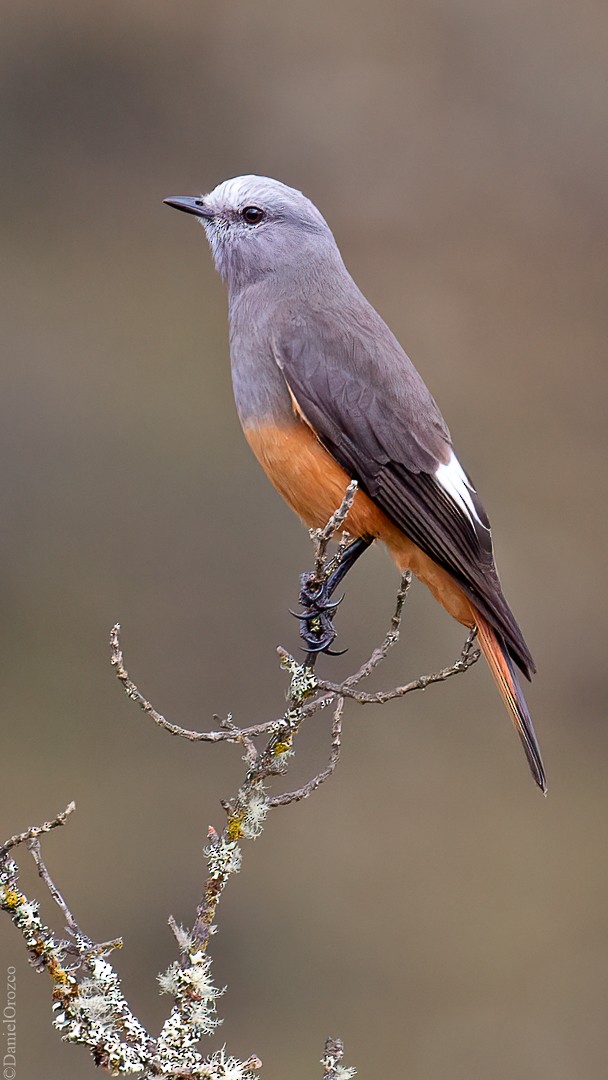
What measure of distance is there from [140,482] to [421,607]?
2.45m

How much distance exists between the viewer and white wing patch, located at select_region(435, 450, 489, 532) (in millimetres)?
4711

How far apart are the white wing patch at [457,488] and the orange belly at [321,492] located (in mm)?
210

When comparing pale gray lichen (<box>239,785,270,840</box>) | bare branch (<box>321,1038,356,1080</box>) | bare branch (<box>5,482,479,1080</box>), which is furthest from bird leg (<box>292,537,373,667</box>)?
bare branch (<box>321,1038,356,1080</box>)

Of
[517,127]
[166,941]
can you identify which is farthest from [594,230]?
[166,941]

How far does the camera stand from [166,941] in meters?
9.54

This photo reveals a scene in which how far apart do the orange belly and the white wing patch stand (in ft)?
0.69

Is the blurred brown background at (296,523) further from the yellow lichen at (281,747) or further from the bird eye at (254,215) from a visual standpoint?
the yellow lichen at (281,747)

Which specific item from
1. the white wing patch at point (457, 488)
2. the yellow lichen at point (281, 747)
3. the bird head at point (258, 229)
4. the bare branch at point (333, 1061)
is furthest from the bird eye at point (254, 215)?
the bare branch at point (333, 1061)

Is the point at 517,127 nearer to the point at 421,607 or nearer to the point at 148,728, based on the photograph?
the point at 421,607

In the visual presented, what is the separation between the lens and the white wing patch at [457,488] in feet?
15.5

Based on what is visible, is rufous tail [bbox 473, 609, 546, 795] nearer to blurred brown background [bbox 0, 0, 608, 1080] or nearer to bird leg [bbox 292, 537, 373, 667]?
bird leg [bbox 292, 537, 373, 667]

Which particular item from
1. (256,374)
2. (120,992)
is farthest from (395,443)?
(120,992)

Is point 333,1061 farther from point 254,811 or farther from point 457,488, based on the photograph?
point 457,488

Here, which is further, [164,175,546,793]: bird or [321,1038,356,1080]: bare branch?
[164,175,546,793]: bird
